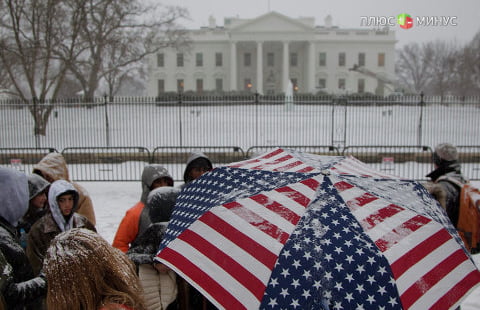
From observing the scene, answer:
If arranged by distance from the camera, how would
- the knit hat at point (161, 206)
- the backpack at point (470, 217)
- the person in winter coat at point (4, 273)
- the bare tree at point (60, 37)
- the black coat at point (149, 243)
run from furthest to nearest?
the bare tree at point (60, 37)
the backpack at point (470, 217)
the knit hat at point (161, 206)
the black coat at point (149, 243)
the person in winter coat at point (4, 273)

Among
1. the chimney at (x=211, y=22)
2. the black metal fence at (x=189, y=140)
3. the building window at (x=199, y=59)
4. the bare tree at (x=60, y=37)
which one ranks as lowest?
the black metal fence at (x=189, y=140)

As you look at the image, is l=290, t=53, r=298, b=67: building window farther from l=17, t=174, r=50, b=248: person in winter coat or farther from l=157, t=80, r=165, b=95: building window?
l=17, t=174, r=50, b=248: person in winter coat

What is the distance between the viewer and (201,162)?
16.3 ft

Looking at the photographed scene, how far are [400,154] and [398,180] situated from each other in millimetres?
12556

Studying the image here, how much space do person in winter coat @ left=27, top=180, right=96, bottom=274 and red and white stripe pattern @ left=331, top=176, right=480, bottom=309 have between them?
247 cm

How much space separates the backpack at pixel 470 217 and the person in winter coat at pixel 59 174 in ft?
13.5

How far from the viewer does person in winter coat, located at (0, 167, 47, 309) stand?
277 centimetres

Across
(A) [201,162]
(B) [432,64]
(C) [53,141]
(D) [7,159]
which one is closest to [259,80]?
(B) [432,64]

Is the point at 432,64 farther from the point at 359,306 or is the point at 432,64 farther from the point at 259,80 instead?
the point at 359,306

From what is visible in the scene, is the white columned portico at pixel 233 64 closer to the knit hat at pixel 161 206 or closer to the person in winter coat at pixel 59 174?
the person in winter coat at pixel 59 174

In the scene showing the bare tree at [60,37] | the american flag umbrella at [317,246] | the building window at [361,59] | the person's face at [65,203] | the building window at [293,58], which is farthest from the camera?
the building window at [361,59]

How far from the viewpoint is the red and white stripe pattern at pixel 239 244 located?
2.31 metres

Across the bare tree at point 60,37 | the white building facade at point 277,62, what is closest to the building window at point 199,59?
the white building facade at point 277,62

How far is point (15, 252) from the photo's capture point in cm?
303
